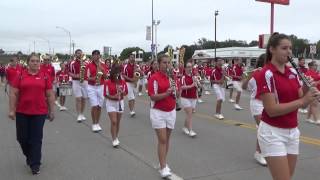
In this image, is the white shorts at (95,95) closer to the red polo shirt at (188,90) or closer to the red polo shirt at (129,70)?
the red polo shirt at (188,90)

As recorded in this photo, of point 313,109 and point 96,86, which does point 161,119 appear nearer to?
point 96,86

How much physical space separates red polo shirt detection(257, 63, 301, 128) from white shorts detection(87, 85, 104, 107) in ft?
25.2

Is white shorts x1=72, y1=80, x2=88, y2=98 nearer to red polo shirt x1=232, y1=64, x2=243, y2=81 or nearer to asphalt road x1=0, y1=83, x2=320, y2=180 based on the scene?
asphalt road x1=0, y1=83, x2=320, y2=180

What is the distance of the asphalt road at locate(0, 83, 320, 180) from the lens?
698cm

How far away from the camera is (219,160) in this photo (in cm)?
786

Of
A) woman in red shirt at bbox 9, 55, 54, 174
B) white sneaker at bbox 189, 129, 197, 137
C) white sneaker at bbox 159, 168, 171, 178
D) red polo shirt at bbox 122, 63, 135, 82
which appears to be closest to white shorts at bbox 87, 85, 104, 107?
white sneaker at bbox 189, 129, 197, 137

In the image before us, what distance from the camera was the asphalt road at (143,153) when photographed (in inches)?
275

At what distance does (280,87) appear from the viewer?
4055 mm

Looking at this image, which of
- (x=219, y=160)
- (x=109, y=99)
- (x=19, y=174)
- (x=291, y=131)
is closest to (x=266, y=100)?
(x=291, y=131)

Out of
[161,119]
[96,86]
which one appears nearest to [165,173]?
[161,119]

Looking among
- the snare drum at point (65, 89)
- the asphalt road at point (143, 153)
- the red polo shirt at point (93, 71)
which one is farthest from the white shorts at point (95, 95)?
the snare drum at point (65, 89)

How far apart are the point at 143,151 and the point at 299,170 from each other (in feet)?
9.61

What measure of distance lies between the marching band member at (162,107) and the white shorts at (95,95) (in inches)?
185

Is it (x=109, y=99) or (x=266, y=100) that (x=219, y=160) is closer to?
(x=109, y=99)
